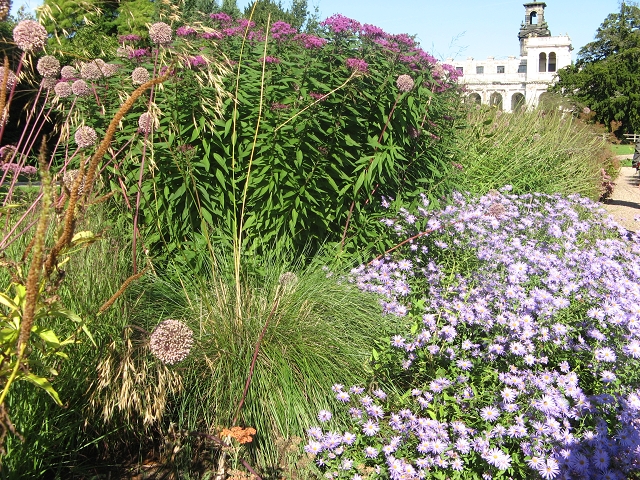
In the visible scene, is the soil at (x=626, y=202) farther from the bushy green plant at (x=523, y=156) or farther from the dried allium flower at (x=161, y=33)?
the dried allium flower at (x=161, y=33)

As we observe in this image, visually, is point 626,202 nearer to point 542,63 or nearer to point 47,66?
point 47,66

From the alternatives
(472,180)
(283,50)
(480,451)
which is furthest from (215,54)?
(472,180)

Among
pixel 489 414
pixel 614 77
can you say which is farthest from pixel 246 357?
pixel 614 77

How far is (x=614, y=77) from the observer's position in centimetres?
4434

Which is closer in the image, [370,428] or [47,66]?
[370,428]

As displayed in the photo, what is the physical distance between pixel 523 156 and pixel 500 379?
19.4 feet

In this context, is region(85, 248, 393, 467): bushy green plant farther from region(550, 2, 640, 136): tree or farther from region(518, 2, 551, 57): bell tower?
region(518, 2, 551, 57): bell tower

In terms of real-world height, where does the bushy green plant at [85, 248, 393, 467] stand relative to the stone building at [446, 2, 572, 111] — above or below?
below

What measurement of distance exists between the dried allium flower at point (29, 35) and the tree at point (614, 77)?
135 ft

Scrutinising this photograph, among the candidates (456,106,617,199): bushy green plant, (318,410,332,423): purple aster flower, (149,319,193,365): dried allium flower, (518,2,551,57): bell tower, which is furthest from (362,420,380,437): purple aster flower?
(518,2,551,57): bell tower

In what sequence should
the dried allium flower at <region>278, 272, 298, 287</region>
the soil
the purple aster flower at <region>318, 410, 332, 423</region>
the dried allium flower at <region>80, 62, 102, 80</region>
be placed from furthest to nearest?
the soil, the dried allium flower at <region>278, 272, 298, 287</region>, the dried allium flower at <region>80, 62, 102, 80</region>, the purple aster flower at <region>318, 410, 332, 423</region>

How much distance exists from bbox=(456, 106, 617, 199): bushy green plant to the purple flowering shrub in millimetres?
2764

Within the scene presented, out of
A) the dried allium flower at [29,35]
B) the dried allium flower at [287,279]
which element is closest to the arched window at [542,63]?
the dried allium flower at [287,279]

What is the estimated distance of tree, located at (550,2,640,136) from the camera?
4297cm
